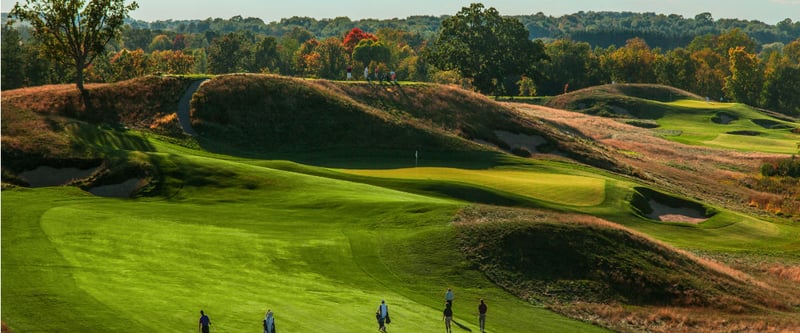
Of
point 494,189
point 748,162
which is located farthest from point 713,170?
point 494,189

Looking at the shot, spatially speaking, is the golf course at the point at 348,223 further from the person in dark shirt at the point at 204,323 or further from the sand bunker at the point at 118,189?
the person in dark shirt at the point at 204,323

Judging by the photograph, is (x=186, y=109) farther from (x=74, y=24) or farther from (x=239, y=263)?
(x=239, y=263)

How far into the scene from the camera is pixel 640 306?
137 ft

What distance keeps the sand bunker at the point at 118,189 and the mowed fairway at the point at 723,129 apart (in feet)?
331

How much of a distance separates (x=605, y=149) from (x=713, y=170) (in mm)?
13686

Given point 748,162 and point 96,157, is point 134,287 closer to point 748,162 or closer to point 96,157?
point 96,157

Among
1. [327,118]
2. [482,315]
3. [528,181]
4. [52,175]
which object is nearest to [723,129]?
[528,181]

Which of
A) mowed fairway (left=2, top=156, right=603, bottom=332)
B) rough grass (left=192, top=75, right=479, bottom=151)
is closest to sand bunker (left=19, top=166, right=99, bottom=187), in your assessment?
mowed fairway (left=2, top=156, right=603, bottom=332)

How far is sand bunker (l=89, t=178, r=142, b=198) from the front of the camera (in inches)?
2218

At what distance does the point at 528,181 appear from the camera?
74.1 metres

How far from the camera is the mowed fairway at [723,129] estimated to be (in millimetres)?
134875

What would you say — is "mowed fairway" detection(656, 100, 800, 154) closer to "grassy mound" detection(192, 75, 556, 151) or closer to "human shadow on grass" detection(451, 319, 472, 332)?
"grassy mound" detection(192, 75, 556, 151)

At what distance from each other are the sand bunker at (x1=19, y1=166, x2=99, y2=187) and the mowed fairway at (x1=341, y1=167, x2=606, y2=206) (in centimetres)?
2365

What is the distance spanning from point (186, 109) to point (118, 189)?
89.5ft
